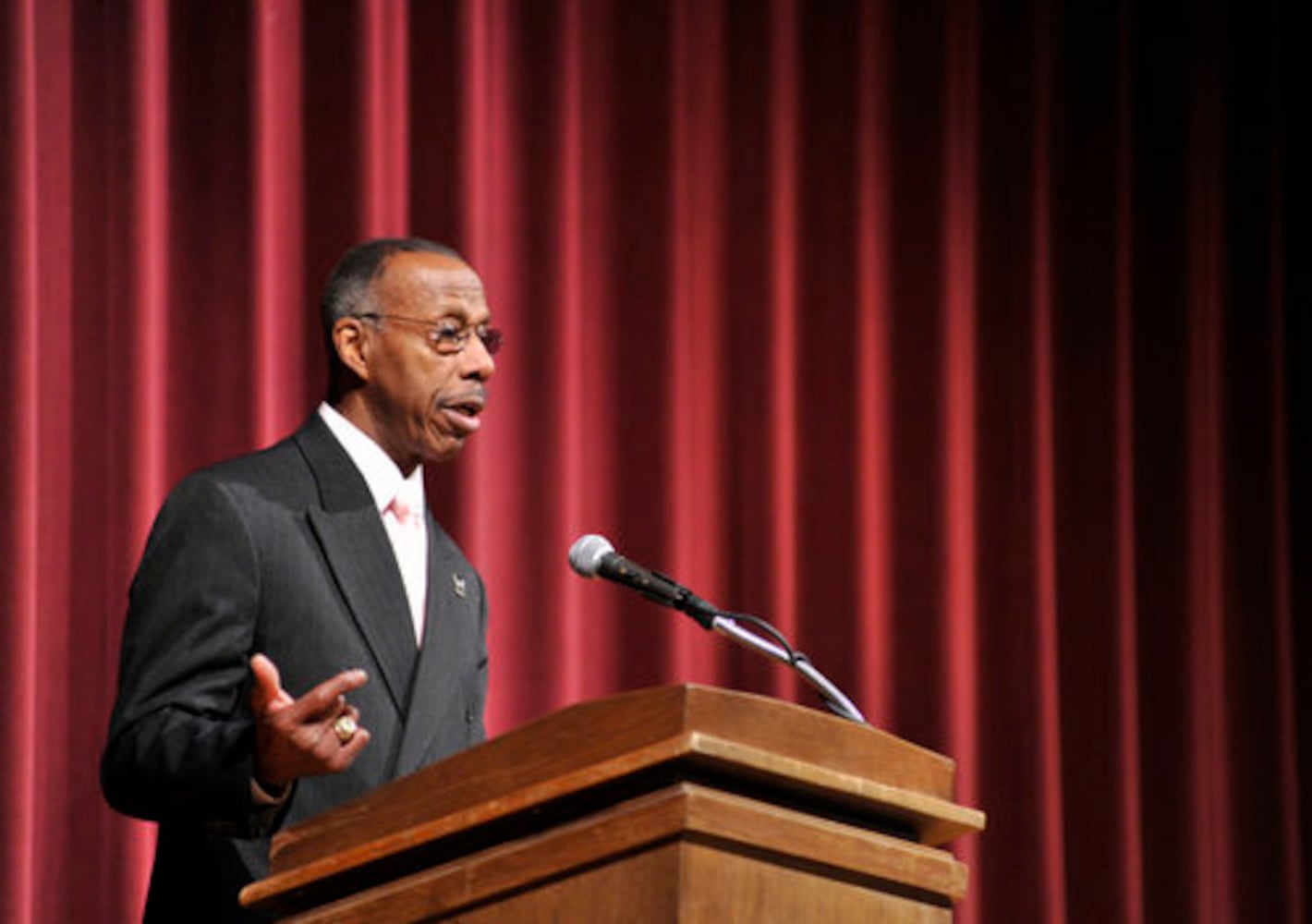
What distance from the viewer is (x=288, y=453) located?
2.44m

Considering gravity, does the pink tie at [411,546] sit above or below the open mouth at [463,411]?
below

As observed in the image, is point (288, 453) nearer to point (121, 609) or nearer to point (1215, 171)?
point (121, 609)

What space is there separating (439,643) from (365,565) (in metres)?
0.12

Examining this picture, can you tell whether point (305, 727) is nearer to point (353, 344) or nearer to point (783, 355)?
point (353, 344)

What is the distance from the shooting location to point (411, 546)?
251 cm

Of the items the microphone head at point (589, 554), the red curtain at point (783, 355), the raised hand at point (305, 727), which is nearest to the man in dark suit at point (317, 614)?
the raised hand at point (305, 727)

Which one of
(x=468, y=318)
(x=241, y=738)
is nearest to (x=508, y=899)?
(x=241, y=738)

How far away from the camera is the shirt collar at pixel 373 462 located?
2.51m

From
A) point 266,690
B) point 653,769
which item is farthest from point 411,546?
point 653,769

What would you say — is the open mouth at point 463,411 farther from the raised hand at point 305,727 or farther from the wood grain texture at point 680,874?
the wood grain texture at point 680,874

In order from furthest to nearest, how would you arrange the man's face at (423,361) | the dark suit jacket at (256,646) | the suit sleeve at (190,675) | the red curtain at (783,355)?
the red curtain at (783,355)
the man's face at (423,361)
the dark suit jacket at (256,646)
the suit sleeve at (190,675)

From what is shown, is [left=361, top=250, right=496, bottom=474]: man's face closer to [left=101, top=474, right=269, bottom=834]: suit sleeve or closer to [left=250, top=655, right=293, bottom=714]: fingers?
[left=101, top=474, right=269, bottom=834]: suit sleeve

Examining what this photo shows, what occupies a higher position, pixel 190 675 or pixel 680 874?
pixel 190 675

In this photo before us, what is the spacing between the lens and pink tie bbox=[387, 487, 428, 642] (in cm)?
247
